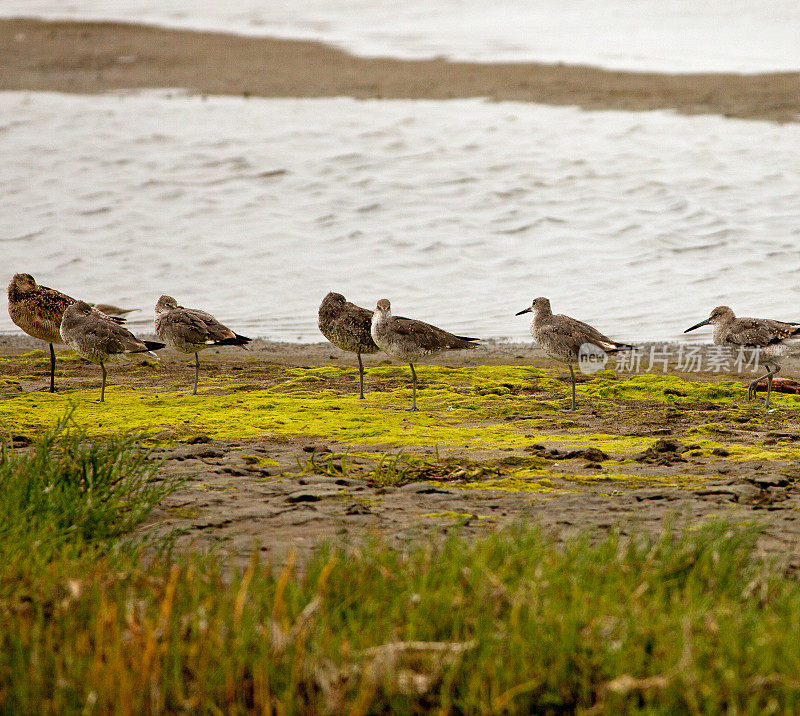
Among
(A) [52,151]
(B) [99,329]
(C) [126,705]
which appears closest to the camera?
(C) [126,705]

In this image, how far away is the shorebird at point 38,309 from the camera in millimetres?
10086

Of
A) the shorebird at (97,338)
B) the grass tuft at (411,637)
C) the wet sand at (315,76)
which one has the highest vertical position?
the wet sand at (315,76)

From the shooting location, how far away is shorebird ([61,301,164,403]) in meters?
9.28

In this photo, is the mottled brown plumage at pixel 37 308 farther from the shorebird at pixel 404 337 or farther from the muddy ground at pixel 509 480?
the shorebird at pixel 404 337

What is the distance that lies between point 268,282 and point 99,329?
21.2 feet

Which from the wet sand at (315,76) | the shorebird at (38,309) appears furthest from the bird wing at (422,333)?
the wet sand at (315,76)

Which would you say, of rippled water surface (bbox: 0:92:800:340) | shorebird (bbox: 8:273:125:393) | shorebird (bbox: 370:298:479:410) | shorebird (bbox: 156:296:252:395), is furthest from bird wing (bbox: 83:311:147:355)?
→ rippled water surface (bbox: 0:92:800:340)

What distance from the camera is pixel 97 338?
928cm

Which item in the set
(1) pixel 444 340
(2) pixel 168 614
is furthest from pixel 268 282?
(2) pixel 168 614

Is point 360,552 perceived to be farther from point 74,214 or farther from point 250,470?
point 74,214

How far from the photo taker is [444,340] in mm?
9664

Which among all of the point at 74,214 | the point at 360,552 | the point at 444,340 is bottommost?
the point at 360,552

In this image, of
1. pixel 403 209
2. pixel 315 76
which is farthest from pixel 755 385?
pixel 315 76

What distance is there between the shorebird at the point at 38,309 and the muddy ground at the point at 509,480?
2.83 feet
